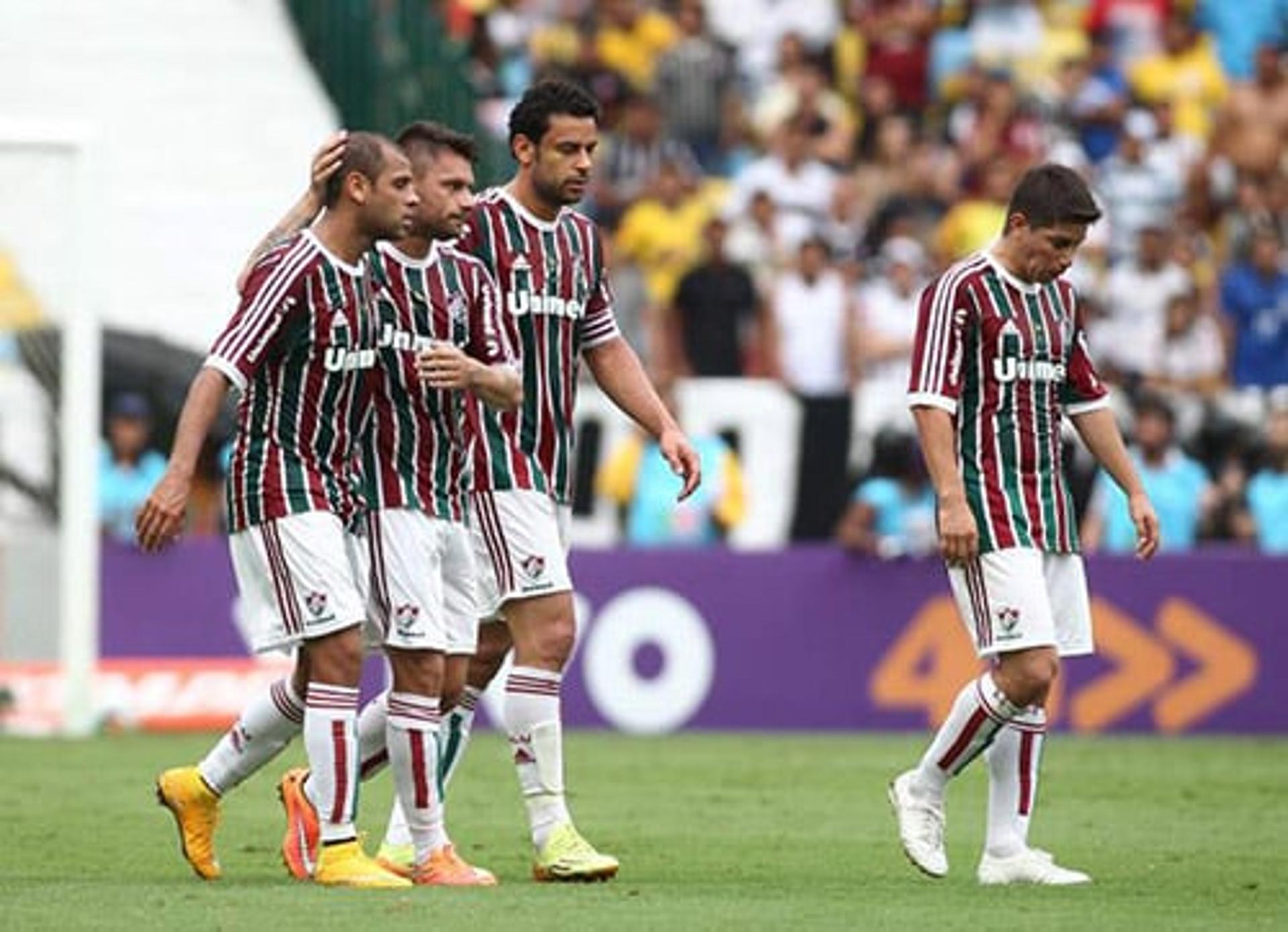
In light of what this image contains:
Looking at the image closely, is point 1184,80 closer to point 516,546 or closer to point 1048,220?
point 1048,220

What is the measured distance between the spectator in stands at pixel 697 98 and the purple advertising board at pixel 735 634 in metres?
5.99

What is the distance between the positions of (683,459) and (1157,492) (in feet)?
29.8

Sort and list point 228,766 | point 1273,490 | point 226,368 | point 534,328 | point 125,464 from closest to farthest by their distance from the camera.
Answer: point 226,368 → point 228,766 → point 534,328 → point 125,464 → point 1273,490

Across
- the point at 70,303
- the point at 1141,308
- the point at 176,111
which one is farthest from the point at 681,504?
the point at 176,111

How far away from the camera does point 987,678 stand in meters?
10.3

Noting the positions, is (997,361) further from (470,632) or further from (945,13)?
(945,13)

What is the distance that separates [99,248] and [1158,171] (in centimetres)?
809

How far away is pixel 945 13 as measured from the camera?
24.6 metres

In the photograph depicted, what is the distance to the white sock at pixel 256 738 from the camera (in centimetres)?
1008

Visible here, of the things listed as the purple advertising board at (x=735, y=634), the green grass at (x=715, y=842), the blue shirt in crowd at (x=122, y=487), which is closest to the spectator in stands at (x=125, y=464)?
the blue shirt in crowd at (x=122, y=487)

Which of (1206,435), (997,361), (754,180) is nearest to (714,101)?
(754,180)

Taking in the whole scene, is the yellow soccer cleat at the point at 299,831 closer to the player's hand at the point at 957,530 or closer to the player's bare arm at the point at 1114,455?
the player's hand at the point at 957,530

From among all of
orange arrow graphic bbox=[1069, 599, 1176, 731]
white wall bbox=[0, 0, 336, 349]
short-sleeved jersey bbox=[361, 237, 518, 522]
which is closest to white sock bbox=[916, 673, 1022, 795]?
short-sleeved jersey bbox=[361, 237, 518, 522]

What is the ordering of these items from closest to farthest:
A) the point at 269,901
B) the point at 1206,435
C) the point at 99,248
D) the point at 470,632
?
the point at 269,901 → the point at 470,632 → the point at 99,248 → the point at 1206,435
